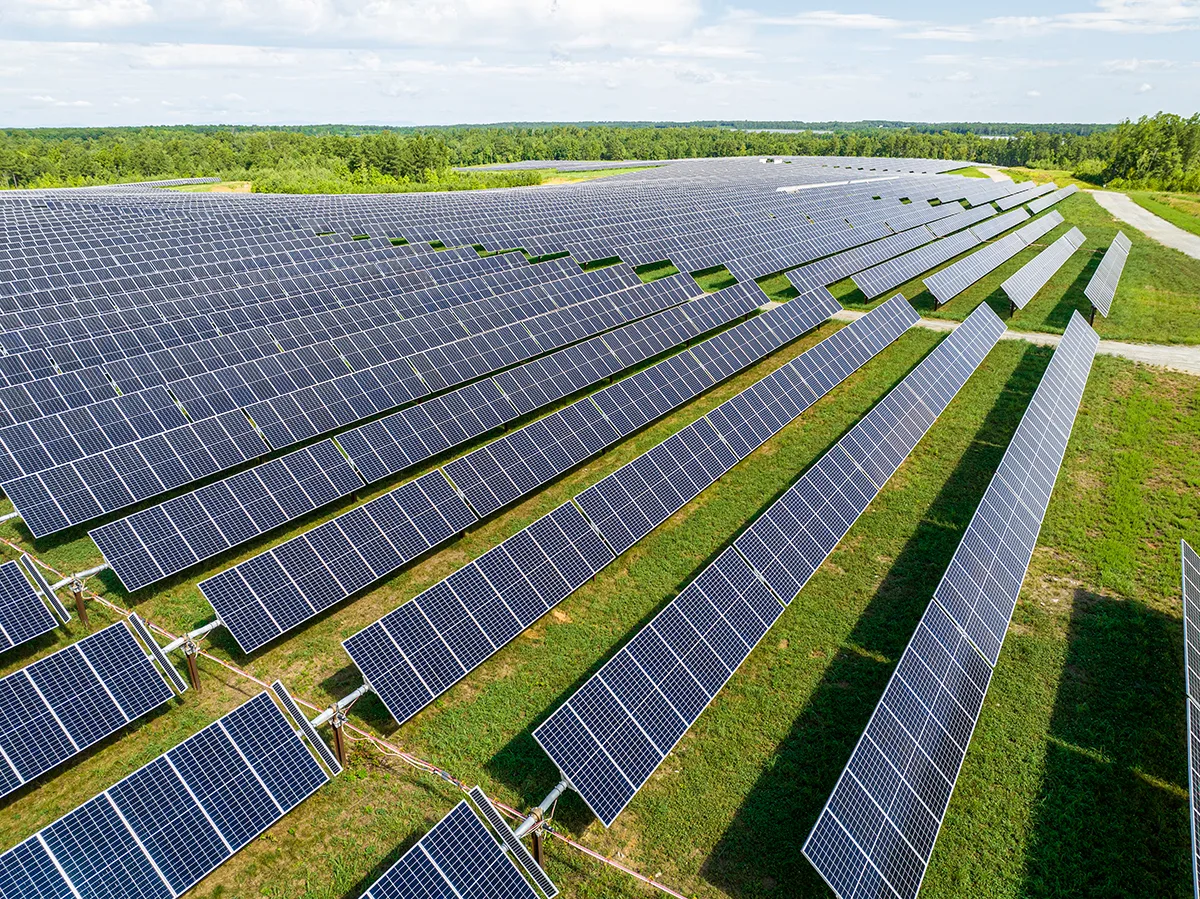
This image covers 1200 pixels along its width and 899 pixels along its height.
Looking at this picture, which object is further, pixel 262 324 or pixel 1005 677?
pixel 262 324

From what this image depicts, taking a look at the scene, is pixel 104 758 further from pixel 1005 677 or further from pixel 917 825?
pixel 1005 677

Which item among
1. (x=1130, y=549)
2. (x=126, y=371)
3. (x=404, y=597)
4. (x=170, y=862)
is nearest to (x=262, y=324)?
(x=126, y=371)

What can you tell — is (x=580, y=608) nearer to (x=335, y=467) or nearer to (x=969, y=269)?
(x=335, y=467)

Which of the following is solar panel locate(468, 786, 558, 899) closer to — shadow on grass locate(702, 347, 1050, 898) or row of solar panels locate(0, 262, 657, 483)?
shadow on grass locate(702, 347, 1050, 898)

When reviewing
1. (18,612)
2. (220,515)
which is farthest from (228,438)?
(18,612)

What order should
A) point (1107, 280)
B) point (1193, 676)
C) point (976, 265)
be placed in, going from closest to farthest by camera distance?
point (1193, 676) < point (1107, 280) < point (976, 265)

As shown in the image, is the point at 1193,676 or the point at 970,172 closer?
the point at 1193,676

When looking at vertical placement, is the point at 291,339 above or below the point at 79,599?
above
